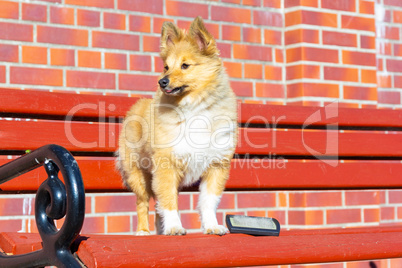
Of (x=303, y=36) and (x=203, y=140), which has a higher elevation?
(x=303, y=36)

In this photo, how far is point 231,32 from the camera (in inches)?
151

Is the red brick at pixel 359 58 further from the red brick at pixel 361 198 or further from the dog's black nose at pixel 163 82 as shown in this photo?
the dog's black nose at pixel 163 82

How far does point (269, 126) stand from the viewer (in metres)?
3.39

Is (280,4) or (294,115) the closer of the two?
(294,115)

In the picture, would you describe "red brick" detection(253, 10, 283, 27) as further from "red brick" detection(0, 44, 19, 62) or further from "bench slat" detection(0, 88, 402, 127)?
"red brick" detection(0, 44, 19, 62)

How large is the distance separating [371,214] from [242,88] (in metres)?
1.34

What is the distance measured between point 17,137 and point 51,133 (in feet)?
0.59

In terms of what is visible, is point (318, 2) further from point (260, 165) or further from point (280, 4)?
point (260, 165)

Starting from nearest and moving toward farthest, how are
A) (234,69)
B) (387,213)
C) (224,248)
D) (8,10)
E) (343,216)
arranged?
1. (224,248)
2. (8,10)
3. (234,69)
4. (343,216)
5. (387,213)

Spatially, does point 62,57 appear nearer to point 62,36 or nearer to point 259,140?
point 62,36

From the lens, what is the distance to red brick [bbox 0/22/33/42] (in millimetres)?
3191

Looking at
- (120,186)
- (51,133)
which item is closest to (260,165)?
(120,186)

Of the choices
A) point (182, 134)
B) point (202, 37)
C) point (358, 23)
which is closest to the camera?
point (182, 134)

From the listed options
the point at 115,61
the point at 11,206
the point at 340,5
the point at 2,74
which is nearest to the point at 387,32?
the point at 340,5
